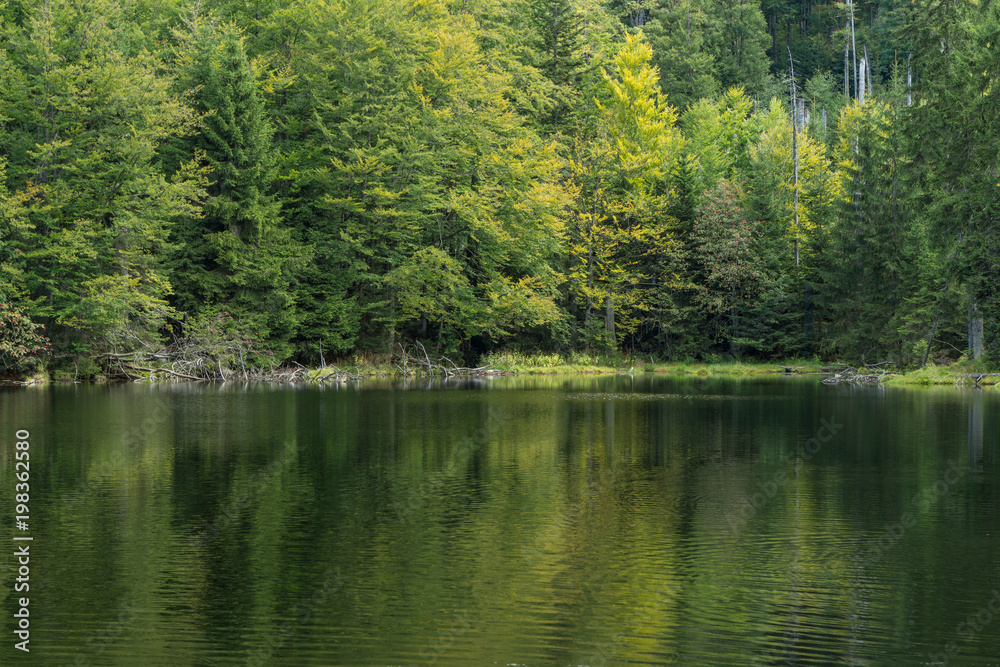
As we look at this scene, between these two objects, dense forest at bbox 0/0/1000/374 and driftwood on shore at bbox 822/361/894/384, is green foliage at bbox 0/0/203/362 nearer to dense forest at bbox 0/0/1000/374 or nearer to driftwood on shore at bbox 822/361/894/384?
dense forest at bbox 0/0/1000/374

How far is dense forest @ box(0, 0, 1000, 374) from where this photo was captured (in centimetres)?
4344

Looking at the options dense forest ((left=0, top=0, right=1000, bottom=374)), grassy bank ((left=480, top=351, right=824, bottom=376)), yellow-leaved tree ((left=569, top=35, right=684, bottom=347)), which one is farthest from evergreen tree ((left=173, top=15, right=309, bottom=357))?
yellow-leaved tree ((left=569, top=35, right=684, bottom=347))

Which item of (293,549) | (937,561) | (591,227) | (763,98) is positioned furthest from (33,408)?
(763,98)

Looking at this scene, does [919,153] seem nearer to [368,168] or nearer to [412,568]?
[368,168]

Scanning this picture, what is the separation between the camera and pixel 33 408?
29.4 metres

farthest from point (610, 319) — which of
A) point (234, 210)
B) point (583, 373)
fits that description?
point (234, 210)

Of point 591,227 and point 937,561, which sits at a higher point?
point 591,227

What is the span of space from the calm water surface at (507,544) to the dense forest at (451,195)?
21.2m

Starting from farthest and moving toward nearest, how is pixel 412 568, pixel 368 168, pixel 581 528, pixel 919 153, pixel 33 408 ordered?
pixel 368 168 < pixel 919 153 < pixel 33 408 < pixel 581 528 < pixel 412 568

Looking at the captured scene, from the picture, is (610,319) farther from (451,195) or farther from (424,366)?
(451,195)

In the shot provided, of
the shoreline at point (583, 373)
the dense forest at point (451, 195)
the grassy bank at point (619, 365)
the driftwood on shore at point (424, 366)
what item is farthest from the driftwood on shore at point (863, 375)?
the driftwood on shore at point (424, 366)

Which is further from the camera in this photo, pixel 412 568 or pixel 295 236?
pixel 295 236

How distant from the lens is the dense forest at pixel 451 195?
43438 mm

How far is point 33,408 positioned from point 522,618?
2448 cm
